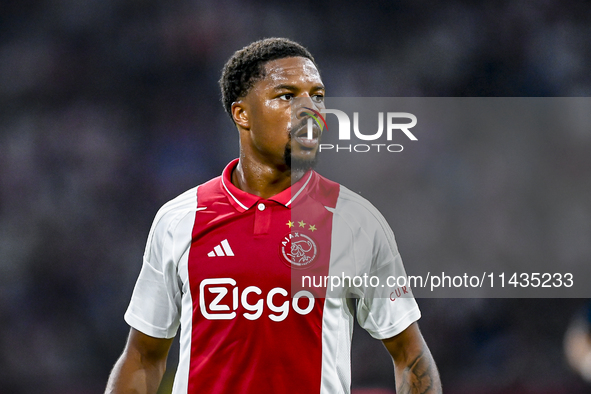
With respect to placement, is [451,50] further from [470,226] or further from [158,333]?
[158,333]

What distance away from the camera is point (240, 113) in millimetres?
2217

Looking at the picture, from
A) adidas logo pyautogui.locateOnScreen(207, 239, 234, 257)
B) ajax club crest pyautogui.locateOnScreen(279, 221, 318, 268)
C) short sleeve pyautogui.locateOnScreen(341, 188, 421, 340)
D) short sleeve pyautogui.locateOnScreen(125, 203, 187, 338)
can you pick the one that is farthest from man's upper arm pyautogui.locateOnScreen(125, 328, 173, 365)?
short sleeve pyautogui.locateOnScreen(341, 188, 421, 340)

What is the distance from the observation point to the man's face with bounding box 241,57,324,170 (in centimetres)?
204

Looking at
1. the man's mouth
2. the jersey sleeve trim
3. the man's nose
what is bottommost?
the jersey sleeve trim

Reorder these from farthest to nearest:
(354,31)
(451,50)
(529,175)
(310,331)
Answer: (354,31) → (451,50) → (529,175) → (310,331)

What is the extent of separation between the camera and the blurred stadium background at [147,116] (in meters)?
3.95

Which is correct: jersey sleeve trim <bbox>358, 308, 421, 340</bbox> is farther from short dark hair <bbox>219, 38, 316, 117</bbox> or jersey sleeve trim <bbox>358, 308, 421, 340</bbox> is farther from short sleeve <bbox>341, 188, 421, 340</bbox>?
short dark hair <bbox>219, 38, 316, 117</bbox>

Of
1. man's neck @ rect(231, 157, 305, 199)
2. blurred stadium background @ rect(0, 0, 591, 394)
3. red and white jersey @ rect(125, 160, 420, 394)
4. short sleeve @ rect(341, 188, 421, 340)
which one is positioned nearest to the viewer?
red and white jersey @ rect(125, 160, 420, 394)

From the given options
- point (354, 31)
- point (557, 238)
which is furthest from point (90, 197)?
point (557, 238)

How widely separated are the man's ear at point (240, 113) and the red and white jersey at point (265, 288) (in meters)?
0.26

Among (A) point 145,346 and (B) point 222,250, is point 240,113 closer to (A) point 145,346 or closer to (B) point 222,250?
(B) point 222,250

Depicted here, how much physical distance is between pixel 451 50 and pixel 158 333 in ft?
10.3

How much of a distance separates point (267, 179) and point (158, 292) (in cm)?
55

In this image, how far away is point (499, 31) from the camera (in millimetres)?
4344
